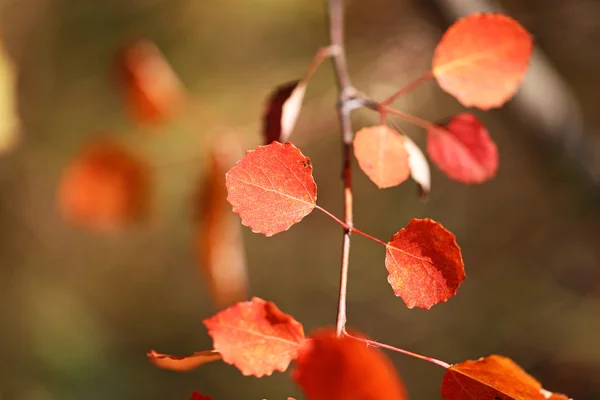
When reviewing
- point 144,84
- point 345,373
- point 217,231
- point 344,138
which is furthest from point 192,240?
point 345,373

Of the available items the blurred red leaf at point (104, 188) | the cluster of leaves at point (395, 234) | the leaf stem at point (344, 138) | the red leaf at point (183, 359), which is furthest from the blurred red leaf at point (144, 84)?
the red leaf at point (183, 359)

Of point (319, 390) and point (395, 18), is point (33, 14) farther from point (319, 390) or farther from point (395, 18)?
point (319, 390)

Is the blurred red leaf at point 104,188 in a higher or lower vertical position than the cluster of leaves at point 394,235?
lower

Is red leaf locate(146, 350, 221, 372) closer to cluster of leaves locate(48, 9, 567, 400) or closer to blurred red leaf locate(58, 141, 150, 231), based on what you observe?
cluster of leaves locate(48, 9, 567, 400)

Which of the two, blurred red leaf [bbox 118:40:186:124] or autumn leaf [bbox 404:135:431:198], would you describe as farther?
blurred red leaf [bbox 118:40:186:124]

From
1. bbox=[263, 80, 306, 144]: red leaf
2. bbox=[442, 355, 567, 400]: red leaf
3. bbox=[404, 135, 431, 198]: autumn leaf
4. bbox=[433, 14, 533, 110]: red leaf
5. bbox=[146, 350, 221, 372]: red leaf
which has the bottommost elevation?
bbox=[442, 355, 567, 400]: red leaf

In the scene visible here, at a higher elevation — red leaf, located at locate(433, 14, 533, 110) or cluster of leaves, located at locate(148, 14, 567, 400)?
red leaf, located at locate(433, 14, 533, 110)

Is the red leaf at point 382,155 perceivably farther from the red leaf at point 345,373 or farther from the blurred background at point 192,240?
the blurred background at point 192,240

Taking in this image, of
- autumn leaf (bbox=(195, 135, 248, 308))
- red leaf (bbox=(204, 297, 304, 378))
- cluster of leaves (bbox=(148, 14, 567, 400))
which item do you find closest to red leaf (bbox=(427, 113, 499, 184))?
cluster of leaves (bbox=(148, 14, 567, 400))
